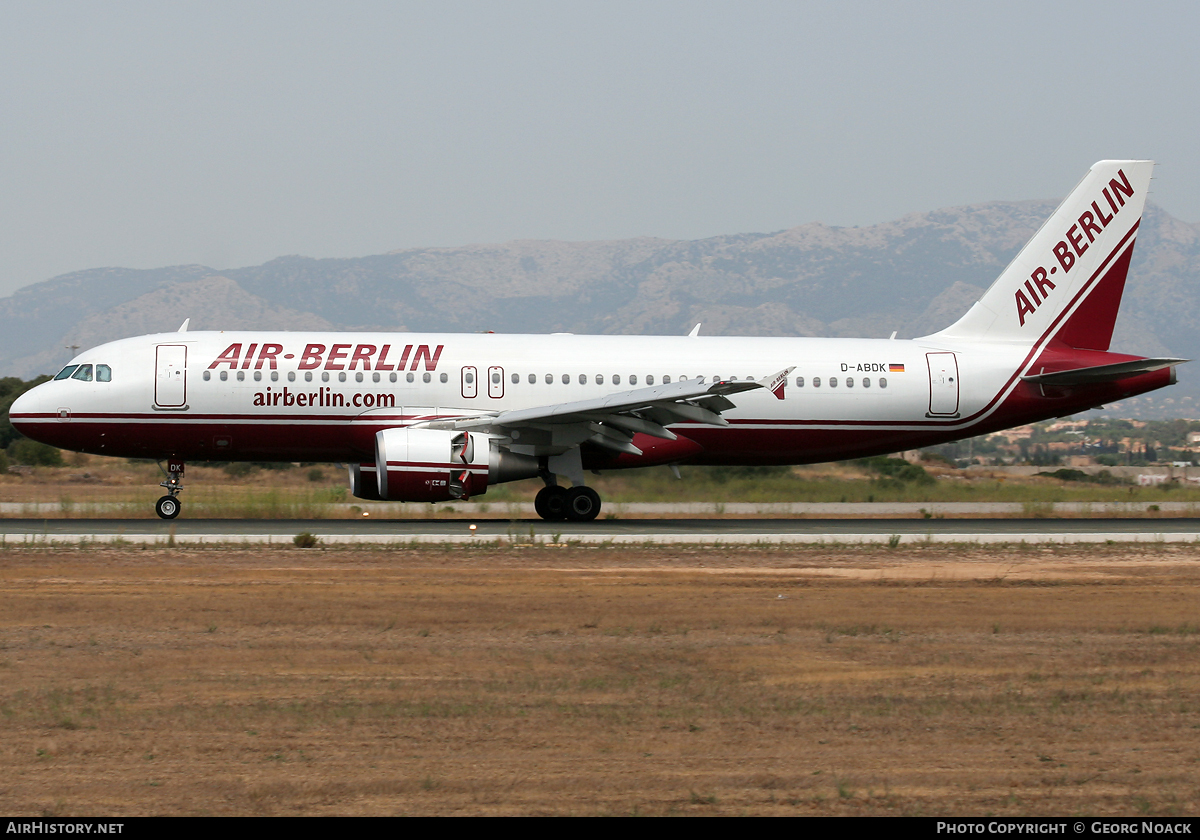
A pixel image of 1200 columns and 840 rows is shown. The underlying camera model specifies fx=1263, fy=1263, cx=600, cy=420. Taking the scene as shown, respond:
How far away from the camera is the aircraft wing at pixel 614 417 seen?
74.9 feet

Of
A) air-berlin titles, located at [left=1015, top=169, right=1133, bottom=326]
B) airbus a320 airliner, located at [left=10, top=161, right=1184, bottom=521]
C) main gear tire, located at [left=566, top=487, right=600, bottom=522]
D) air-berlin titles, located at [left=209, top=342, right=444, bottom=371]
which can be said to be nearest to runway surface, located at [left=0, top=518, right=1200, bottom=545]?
main gear tire, located at [left=566, top=487, right=600, bottom=522]

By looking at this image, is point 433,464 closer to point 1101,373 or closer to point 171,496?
point 171,496

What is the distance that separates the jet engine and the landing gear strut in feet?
13.5

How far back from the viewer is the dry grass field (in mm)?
6961

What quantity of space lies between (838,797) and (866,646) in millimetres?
4657

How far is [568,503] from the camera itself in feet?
82.3

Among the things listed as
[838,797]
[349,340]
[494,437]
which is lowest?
[838,797]

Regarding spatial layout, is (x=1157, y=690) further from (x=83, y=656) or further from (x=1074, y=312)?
(x=1074, y=312)

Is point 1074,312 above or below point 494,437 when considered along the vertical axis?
above

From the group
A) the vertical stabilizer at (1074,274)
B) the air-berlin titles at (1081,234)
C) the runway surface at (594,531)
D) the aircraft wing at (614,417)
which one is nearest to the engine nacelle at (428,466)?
the runway surface at (594,531)

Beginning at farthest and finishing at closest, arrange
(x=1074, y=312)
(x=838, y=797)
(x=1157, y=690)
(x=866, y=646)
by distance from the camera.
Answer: (x=1074, y=312), (x=866, y=646), (x=1157, y=690), (x=838, y=797)
